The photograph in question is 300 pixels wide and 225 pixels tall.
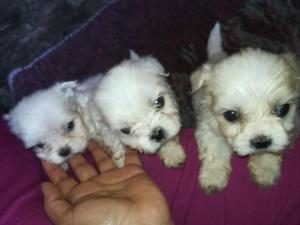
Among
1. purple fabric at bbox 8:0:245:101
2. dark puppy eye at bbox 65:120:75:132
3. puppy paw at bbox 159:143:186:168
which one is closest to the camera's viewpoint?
puppy paw at bbox 159:143:186:168

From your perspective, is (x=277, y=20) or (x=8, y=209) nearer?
(x=8, y=209)

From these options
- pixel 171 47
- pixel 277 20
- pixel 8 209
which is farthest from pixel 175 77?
pixel 8 209

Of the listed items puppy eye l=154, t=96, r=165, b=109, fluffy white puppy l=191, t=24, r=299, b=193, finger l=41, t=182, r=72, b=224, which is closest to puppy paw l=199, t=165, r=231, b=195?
fluffy white puppy l=191, t=24, r=299, b=193

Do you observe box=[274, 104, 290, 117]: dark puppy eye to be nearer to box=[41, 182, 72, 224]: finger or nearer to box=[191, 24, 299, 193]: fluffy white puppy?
box=[191, 24, 299, 193]: fluffy white puppy

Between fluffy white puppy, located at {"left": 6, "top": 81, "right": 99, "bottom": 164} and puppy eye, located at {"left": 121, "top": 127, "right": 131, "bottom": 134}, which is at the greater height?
fluffy white puppy, located at {"left": 6, "top": 81, "right": 99, "bottom": 164}

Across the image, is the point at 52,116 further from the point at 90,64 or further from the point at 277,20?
the point at 277,20

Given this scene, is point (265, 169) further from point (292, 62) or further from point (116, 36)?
point (116, 36)

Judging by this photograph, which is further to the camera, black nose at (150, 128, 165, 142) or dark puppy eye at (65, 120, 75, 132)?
Result: dark puppy eye at (65, 120, 75, 132)
